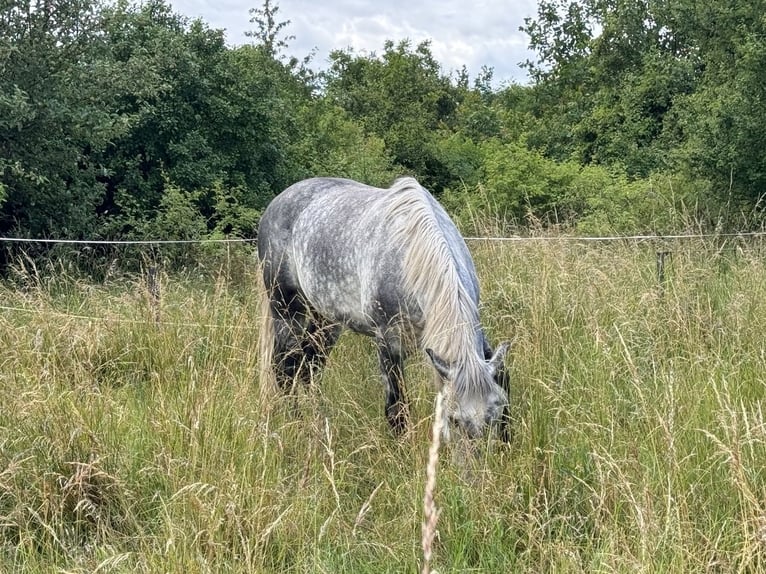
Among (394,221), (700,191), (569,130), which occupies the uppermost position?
(569,130)

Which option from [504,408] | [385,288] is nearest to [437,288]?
[385,288]

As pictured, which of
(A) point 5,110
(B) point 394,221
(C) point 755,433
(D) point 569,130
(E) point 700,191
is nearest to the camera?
(C) point 755,433

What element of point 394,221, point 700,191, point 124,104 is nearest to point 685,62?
point 700,191

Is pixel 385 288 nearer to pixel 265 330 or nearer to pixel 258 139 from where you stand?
pixel 265 330

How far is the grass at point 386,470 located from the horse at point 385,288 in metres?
0.18

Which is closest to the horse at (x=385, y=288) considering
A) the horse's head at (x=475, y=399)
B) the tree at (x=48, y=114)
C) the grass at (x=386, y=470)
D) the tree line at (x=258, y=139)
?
the horse's head at (x=475, y=399)

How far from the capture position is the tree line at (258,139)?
721 centimetres

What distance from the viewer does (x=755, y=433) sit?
2.14 meters

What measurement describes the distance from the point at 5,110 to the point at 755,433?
7112 mm

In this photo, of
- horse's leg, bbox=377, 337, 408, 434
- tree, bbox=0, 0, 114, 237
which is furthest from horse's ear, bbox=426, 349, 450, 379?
tree, bbox=0, 0, 114, 237

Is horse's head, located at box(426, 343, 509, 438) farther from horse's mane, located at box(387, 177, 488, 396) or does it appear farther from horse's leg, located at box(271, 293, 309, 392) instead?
horse's leg, located at box(271, 293, 309, 392)

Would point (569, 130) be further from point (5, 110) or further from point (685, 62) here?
point (5, 110)

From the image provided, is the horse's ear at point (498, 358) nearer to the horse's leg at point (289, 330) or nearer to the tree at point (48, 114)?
the horse's leg at point (289, 330)

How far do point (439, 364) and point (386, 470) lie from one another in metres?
0.48
